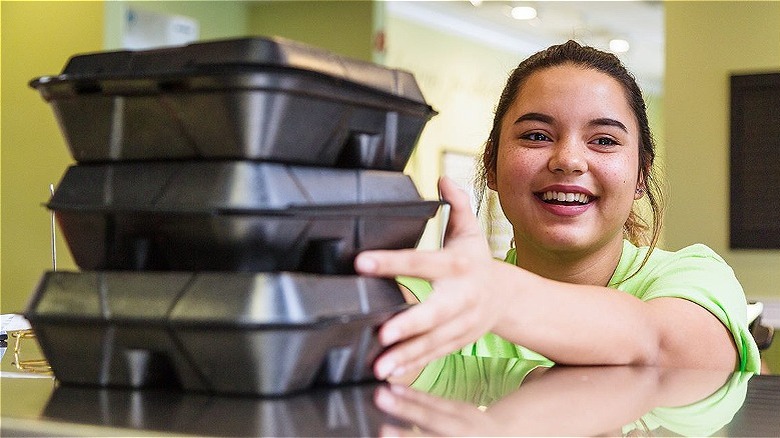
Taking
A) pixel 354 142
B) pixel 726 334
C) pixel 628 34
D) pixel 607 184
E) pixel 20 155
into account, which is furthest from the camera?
pixel 628 34

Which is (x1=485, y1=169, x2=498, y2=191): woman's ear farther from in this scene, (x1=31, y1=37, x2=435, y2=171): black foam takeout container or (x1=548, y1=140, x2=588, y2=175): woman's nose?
(x1=31, y1=37, x2=435, y2=171): black foam takeout container

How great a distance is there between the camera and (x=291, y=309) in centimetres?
59

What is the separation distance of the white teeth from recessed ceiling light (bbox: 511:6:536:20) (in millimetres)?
6069

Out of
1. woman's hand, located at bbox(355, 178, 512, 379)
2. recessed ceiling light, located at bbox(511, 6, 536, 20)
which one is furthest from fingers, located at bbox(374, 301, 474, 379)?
recessed ceiling light, located at bbox(511, 6, 536, 20)

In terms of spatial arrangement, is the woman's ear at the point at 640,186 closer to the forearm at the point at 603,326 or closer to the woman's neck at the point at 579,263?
the woman's neck at the point at 579,263

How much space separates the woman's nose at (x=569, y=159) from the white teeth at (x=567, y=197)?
0.12 feet

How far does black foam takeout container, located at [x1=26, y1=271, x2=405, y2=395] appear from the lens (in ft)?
1.94

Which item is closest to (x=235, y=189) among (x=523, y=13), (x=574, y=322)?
(x=574, y=322)

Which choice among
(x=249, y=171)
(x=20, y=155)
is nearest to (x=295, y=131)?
(x=249, y=171)

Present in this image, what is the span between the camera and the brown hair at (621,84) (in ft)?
4.94

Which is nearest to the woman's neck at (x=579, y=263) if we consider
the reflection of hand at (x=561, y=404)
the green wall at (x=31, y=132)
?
the reflection of hand at (x=561, y=404)

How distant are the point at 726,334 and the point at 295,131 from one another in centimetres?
63

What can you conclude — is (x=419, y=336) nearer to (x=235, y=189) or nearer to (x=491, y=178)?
(x=235, y=189)

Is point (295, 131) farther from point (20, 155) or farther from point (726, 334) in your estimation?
point (20, 155)
